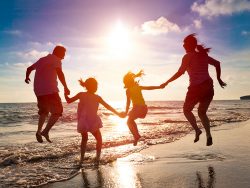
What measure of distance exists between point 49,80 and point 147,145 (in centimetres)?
455

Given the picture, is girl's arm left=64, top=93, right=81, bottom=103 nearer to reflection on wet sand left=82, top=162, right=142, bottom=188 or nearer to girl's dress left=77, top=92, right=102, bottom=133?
girl's dress left=77, top=92, right=102, bottom=133

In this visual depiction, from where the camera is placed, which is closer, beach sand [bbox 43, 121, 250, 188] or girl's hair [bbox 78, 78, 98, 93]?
beach sand [bbox 43, 121, 250, 188]

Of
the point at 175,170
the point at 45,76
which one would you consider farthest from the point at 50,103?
the point at 175,170

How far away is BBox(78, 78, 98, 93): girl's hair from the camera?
775 centimetres

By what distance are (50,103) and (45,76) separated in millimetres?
663

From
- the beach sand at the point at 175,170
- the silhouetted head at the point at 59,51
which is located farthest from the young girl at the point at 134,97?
the silhouetted head at the point at 59,51

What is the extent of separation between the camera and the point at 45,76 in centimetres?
758

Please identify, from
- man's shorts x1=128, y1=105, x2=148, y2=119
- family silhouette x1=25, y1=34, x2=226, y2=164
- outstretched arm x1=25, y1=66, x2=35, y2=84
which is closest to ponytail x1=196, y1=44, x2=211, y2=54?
family silhouette x1=25, y1=34, x2=226, y2=164

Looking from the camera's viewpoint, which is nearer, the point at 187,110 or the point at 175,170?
the point at 175,170

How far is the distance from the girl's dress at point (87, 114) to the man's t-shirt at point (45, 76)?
0.75 m

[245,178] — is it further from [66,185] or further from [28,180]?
[28,180]

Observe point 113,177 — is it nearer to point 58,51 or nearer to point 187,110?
point 187,110

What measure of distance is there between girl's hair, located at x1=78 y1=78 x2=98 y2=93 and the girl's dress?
0.13 metres

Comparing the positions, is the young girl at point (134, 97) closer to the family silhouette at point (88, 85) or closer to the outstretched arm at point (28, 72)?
the family silhouette at point (88, 85)
